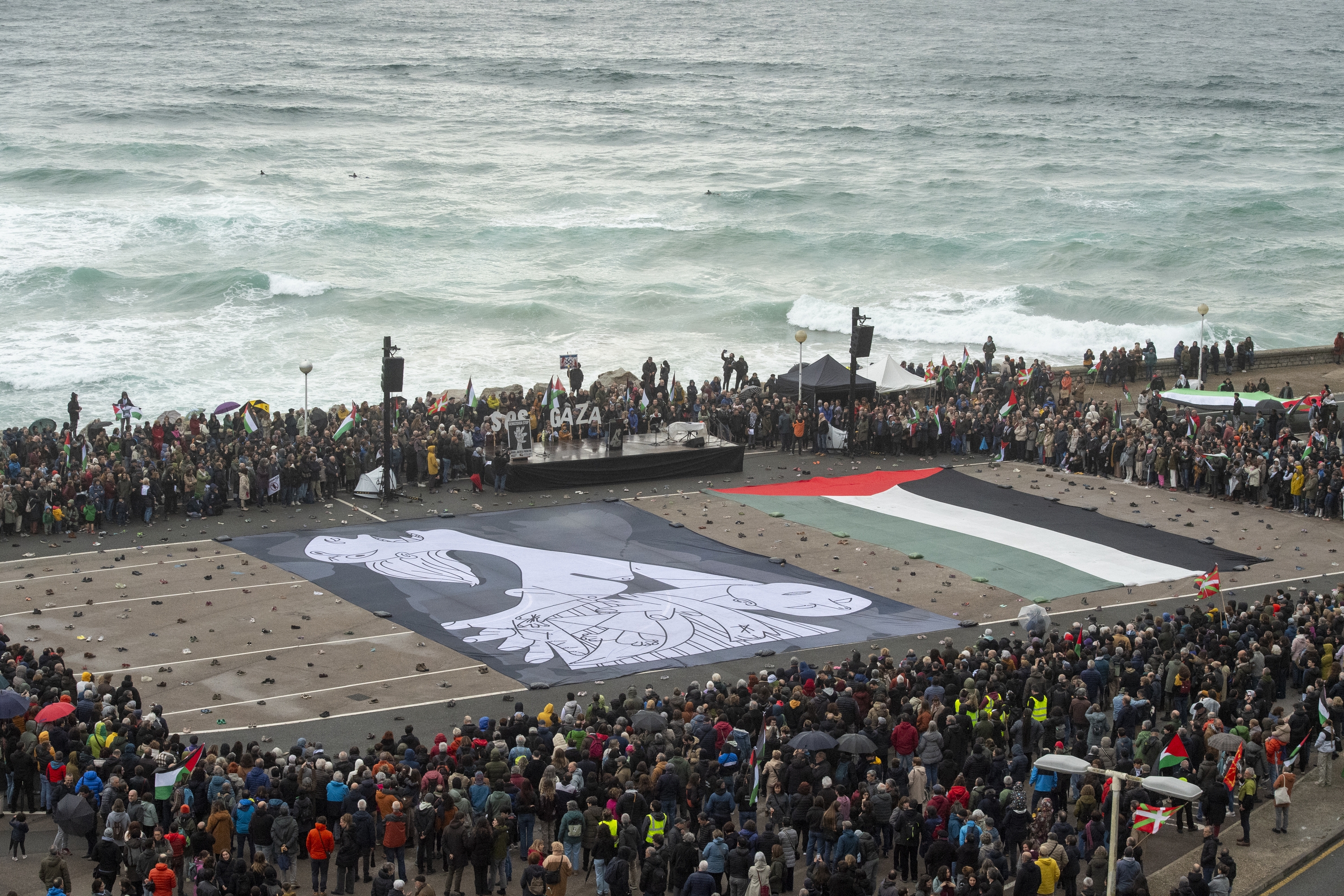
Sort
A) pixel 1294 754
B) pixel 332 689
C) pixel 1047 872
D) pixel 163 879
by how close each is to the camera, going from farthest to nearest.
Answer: pixel 332 689 → pixel 1294 754 → pixel 1047 872 → pixel 163 879

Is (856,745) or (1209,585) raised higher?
(1209,585)

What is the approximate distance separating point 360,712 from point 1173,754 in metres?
12.1

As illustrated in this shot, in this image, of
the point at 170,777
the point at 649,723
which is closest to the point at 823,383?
the point at 649,723

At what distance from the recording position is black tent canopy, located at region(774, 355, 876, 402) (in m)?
41.0

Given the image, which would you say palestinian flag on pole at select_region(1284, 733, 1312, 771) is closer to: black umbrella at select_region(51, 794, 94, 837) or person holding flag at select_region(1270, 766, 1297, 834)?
person holding flag at select_region(1270, 766, 1297, 834)

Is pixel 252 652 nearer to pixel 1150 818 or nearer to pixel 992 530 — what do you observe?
pixel 1150 818

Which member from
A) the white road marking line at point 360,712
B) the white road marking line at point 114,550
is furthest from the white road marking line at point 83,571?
the white road marking line at point 360,712

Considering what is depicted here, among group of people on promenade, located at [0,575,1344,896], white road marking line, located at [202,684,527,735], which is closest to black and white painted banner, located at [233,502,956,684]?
white road marking line, located at [202,684,527,735]

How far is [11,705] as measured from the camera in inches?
746

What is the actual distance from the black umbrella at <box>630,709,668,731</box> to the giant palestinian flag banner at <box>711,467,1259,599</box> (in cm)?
1226

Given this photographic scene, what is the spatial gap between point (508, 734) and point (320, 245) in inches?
2394

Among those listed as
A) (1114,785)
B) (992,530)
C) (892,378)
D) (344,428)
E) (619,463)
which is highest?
(892,378)

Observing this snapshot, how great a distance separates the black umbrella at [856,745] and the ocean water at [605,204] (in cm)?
3864

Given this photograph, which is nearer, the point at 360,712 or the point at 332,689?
the point at 360,712
